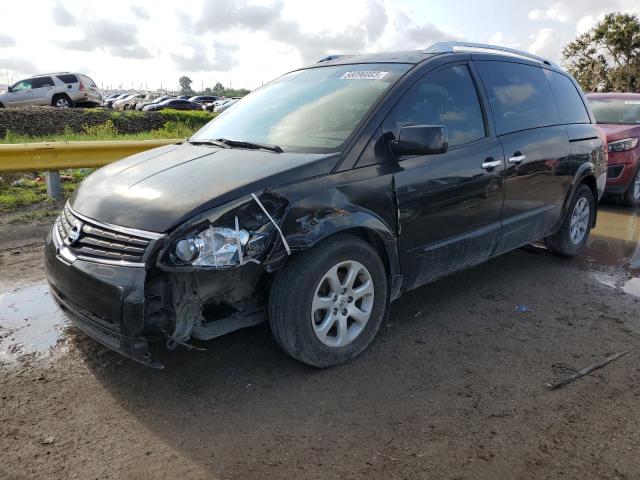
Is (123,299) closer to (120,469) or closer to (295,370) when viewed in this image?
(120,469)

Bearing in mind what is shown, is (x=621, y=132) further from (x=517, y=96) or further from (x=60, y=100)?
(x=60, y=100)

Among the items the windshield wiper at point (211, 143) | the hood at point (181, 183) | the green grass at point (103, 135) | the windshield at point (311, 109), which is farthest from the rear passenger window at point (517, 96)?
the green grass at point (103, 135)

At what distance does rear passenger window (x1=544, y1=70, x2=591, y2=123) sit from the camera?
16.6 feet

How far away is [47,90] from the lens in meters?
21.4

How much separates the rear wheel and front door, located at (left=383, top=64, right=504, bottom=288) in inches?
197

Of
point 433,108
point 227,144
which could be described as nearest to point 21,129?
point 227,144

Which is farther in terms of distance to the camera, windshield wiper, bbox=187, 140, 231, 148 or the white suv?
the white suv

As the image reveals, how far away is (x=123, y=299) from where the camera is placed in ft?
8.70

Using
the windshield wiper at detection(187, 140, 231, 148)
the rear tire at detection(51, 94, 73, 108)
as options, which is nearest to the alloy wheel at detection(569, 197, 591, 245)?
the windshield wiper at detection(187, 140, 231, 148)

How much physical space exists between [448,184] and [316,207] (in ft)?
3.77

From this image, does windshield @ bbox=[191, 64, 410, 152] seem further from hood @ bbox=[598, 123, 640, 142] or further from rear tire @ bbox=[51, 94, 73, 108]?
rear tire @ bbox=[51, 94, 73, 108]

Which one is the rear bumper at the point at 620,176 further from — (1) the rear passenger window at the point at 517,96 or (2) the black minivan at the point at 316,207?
(2) the black minivan at the point at 316,207

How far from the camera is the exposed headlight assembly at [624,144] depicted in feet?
26.1

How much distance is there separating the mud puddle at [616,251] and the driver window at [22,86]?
69.8 ft
